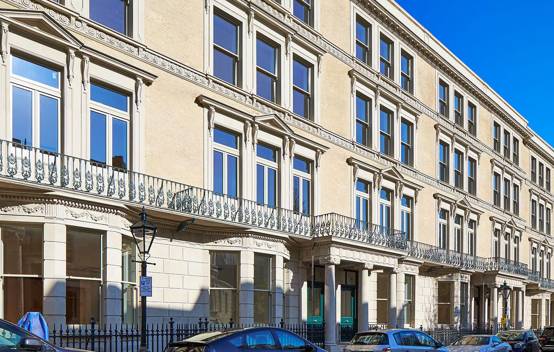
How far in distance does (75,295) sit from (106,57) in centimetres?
617

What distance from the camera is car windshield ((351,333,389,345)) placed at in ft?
61.3

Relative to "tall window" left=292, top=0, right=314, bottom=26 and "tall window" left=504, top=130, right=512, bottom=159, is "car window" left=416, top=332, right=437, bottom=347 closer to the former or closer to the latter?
"tall window" left=292, top=0, right=314, bottom=26

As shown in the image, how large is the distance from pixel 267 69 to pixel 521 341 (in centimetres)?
1432

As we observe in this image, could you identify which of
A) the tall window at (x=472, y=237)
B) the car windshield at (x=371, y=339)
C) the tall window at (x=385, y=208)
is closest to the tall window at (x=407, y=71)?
the tall window at (x=385, y=208)

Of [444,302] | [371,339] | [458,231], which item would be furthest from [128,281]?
[458,231]

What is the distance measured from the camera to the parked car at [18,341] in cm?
809

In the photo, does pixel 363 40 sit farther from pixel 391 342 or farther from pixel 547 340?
pixel 391 342

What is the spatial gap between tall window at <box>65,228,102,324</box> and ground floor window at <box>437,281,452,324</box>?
951 inches

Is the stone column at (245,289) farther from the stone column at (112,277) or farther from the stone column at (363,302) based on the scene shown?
the stone column at (363,302)

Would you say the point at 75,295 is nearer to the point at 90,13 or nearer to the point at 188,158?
the point at 188,158

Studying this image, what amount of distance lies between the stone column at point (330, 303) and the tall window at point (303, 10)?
9403mm

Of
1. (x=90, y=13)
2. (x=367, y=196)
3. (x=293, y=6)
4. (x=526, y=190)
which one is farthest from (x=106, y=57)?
(x=526, y=190)

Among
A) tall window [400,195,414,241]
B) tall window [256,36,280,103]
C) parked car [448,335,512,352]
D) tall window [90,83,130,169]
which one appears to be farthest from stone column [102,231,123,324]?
tall window [400,195,414,241]

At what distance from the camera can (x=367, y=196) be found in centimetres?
3078
